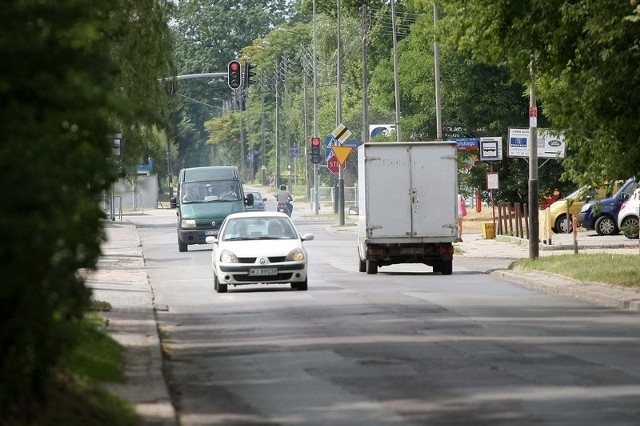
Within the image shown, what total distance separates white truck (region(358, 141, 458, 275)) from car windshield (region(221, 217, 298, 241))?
5.02m

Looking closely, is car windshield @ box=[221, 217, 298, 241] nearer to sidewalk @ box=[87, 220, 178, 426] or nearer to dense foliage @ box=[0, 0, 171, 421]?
sidewalk @ box=[87, 220, 178, 426]

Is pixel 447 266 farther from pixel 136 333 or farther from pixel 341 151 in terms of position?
pixel 341 151

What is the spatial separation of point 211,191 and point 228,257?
2240cm

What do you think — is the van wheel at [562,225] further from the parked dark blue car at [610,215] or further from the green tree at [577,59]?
the green tree at [577,59]

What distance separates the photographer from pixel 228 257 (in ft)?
98.4

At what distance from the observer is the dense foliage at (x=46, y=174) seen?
8898 mm

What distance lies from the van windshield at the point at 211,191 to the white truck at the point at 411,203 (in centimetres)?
1605

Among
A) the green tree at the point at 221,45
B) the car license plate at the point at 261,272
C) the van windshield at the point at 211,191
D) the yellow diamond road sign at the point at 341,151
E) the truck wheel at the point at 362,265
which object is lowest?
the truck wheel at the point at 362,265

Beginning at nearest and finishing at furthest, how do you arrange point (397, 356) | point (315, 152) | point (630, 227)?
point (397, 356) → point (630, 227) → point (315, 152)

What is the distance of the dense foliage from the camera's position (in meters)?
8.90

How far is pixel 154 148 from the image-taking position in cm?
2400

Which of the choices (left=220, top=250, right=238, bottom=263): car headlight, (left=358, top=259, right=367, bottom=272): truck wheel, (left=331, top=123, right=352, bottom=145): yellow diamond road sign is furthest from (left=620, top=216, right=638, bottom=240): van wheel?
(left=331, top=123, right=352, bottom=145): yellow diamond road sign

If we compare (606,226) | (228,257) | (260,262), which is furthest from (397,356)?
(606,226)

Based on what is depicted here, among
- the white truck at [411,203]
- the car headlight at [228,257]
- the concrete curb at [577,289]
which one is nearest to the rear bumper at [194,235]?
the white truck at [411,203]
